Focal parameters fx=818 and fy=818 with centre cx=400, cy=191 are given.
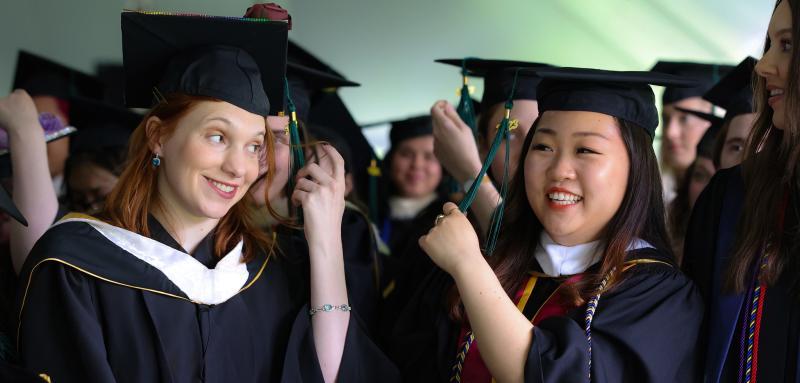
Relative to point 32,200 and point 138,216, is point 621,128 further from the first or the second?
point 32,200

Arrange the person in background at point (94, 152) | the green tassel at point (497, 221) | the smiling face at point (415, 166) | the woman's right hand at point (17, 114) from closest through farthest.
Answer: the green tassel at point (497, 221) < the woman's right hand at point (17, 114) < the person in background at point (94, 152) < the smiling face at point (415, 166)

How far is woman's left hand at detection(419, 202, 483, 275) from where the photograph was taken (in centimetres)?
173

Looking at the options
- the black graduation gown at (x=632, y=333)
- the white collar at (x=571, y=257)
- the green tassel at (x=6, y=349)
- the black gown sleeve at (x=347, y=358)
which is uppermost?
the white collar at (x=571, y=257)

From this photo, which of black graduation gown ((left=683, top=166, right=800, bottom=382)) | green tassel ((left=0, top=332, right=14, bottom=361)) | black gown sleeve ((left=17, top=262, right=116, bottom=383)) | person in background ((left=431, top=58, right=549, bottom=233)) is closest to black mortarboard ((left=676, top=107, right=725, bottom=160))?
person in background ((left=431, top=58, right=549, bottom=233))

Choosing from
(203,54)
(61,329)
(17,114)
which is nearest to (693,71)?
(203,54)

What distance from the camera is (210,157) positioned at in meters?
1.87

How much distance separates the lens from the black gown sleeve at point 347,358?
1.95 meters

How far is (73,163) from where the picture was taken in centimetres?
342

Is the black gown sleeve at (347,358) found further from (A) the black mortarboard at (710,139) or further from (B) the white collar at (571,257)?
(A) the black mortarboard at (710,139)

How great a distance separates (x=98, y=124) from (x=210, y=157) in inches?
75.1

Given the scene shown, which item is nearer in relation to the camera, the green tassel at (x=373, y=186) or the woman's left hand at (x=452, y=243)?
the woman's left hand at (x=452, y=243)

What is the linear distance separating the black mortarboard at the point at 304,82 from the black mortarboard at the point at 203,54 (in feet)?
1.51

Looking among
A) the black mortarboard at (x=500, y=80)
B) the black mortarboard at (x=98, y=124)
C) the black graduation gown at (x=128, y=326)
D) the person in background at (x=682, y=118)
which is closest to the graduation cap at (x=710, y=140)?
the person in background at (x=682, y=118)

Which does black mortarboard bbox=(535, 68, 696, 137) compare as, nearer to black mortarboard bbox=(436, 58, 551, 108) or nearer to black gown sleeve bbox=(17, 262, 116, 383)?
black mortarboard bbox=(436, 58, 551, 108)
